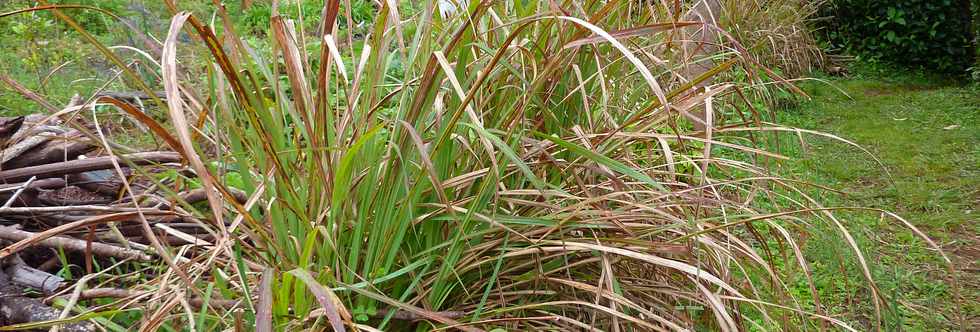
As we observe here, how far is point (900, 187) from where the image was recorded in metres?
5.04

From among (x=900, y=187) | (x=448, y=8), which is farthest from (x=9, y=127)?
(x=900, y=187)

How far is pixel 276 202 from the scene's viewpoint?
1847 millimetres

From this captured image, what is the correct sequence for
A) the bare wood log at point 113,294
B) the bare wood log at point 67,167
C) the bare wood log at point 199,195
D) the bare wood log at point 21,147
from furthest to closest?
the bare wood log at point 21,147 < the bare wood log at point 67,167 < the bare wood log at point 199,195 < the bare wood log at point 113,294

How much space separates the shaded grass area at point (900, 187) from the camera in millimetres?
3217

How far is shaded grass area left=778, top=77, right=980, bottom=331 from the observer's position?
322 cm

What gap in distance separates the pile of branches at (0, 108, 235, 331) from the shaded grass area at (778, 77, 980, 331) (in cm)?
188

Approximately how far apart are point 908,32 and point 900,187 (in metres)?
5.00

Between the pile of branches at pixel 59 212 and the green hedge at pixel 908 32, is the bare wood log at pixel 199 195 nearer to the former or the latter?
the pile of branches at pixel 59 212

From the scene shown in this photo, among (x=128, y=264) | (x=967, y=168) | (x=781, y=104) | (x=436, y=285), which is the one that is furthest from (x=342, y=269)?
(x=781, y=104)

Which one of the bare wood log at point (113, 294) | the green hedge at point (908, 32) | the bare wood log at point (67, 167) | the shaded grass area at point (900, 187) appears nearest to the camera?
the bare wood log at point (113, 294)

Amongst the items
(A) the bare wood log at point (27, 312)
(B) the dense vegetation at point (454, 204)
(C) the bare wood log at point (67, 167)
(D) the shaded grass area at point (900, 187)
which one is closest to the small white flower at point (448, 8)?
(B) the dense vegetation at point (454, 204)

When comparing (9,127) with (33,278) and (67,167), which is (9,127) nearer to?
(67,167)

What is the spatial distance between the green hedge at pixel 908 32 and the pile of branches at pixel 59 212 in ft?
25.0

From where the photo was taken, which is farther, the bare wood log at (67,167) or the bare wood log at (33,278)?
the bare wood log at (67,167)
